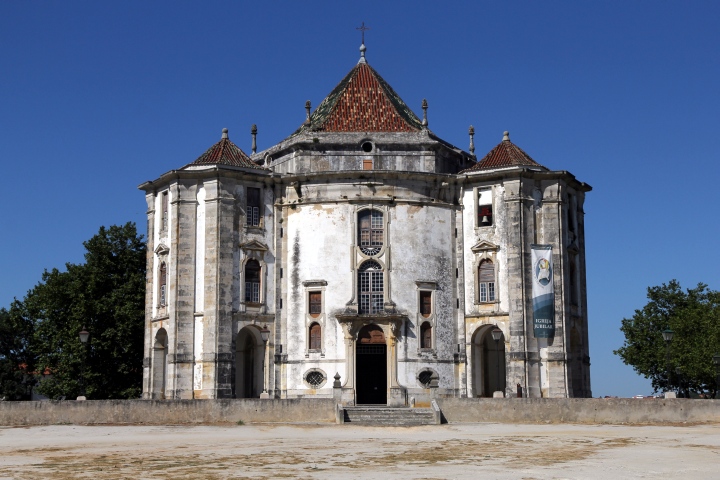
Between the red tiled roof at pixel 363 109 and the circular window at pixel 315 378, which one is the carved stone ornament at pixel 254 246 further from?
the red tiled roof at pixel 363 109

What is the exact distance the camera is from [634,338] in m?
71.1

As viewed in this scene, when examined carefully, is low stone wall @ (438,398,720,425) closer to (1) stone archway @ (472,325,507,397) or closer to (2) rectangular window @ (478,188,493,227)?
(1) stone archway @ (472,325,507,397)

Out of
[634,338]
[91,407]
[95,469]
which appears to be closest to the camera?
[95,469]

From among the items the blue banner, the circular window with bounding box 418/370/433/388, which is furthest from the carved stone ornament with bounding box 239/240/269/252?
the blue banner

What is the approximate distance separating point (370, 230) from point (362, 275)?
2.21 meters

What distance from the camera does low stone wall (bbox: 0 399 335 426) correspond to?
133 feet

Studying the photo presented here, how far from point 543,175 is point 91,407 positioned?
2351 centimetres

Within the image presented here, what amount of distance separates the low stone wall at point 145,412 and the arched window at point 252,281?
10.2m

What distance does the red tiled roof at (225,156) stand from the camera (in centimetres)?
5172

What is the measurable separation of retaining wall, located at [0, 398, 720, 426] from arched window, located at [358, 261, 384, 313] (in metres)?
9.68

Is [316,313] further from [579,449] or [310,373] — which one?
[579,449]

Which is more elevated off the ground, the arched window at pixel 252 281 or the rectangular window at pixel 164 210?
the rectangular window at pixel 164 210

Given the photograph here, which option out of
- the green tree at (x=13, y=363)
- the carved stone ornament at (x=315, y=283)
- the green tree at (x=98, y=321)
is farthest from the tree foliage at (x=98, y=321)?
the green tree at (x=13, y=363)

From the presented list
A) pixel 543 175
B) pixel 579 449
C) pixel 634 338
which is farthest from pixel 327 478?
pixel 634 338
